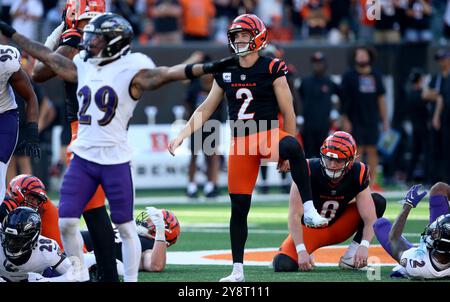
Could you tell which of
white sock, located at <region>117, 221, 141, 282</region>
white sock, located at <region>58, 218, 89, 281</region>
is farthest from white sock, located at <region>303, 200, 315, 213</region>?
white sock, located at <region>58, 218, 89, 281</region>

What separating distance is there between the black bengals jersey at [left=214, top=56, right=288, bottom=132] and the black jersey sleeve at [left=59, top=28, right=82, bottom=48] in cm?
105

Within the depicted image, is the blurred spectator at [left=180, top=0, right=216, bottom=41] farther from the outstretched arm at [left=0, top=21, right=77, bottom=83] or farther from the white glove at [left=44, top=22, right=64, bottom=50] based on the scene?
the outstretched arm at [left=0, top=21, right=77, bottom=83]

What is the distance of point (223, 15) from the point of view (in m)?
20.9

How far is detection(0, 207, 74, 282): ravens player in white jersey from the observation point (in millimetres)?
7566

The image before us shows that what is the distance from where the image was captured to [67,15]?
8258mm

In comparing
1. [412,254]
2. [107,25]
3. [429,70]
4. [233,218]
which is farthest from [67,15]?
[429,70]

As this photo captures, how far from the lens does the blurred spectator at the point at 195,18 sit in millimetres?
19812

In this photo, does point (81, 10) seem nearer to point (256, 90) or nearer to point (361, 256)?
point (256, 90)

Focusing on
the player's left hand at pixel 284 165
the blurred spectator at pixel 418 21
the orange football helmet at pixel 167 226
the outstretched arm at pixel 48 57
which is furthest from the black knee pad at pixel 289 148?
the blurred spectator at pixel 418 21

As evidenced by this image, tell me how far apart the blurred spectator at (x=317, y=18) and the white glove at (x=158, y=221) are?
12.2m

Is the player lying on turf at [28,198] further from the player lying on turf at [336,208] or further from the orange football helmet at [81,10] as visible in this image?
the player lying on turf at [336,208]
